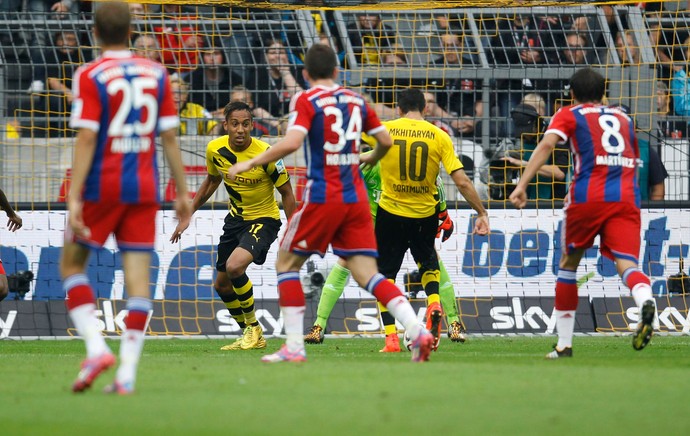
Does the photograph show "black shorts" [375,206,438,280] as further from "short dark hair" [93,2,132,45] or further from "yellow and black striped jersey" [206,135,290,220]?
"short dark hair" [93,2,132,45]

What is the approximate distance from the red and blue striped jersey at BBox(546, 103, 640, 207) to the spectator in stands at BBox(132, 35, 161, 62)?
7.36 metres

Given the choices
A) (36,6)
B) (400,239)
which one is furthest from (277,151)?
(36,6)

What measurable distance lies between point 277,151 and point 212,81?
288 inches

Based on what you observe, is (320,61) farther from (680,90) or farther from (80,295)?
(680,90)

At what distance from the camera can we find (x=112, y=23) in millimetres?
6480

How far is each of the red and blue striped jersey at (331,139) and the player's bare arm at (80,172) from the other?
2.04 m

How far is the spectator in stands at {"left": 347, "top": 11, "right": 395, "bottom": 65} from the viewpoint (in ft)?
Answer: 51.3

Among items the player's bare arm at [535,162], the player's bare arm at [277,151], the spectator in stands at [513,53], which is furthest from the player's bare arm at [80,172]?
the spectator in stands at [513,53]

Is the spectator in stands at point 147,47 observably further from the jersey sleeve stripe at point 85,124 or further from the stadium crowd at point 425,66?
the jersey sleeve stripe at point 85,124

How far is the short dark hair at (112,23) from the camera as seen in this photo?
6484mm

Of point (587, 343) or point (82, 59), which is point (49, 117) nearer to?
point (82, 59)

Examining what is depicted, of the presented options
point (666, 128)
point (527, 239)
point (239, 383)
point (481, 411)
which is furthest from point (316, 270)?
point (481, 411)

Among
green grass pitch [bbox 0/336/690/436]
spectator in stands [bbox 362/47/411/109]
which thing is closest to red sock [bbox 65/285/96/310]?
green grass pitch [bbox 0/336/690/436]

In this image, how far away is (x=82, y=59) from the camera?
1506cm
